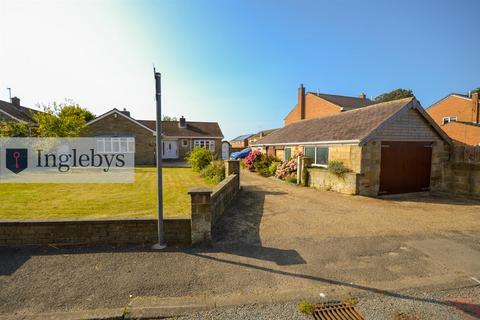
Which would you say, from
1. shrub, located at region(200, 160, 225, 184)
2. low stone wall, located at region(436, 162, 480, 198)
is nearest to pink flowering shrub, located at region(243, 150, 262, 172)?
shrub, located at region(200, 160, 225, 184)

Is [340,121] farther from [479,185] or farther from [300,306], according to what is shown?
[300,306]

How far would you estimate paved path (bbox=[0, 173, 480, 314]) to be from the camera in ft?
11.3

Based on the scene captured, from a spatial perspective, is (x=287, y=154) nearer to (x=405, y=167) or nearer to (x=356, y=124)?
(x=356, y=124)

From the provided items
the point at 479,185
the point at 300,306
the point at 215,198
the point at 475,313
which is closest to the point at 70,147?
the point at 215,198

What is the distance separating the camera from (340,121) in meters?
15.1

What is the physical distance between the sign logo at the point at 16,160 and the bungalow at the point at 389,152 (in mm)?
20656

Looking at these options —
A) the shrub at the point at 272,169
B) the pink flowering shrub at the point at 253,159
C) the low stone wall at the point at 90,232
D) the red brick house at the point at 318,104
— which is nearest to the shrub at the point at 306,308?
the low stone wall at the point at 90,232

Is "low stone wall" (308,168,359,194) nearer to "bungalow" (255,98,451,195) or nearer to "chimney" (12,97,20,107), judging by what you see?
"bungalow" (255,98,451,195)

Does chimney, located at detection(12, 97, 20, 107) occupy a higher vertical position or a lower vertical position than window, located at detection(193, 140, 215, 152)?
higher

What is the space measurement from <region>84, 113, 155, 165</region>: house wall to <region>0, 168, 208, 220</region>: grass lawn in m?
13.9

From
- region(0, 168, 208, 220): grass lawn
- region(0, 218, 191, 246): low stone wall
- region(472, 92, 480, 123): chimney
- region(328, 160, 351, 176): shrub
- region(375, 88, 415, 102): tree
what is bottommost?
region(0, 168, 208, 220): grass lawn

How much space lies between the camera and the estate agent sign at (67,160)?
48.1 ft

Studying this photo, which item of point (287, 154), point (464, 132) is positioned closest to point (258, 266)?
point (287, 154)

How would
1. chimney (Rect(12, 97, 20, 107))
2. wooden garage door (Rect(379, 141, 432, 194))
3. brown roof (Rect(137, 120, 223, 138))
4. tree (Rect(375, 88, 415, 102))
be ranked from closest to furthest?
wooden garage door (Rect(379, 141, 432, 194)) < brown roof (Rect(137, 120, 223, 138)) < chimney (Rect(12, 97, 20, 107)) < tree (Rect(375, 88, 415, 102))
